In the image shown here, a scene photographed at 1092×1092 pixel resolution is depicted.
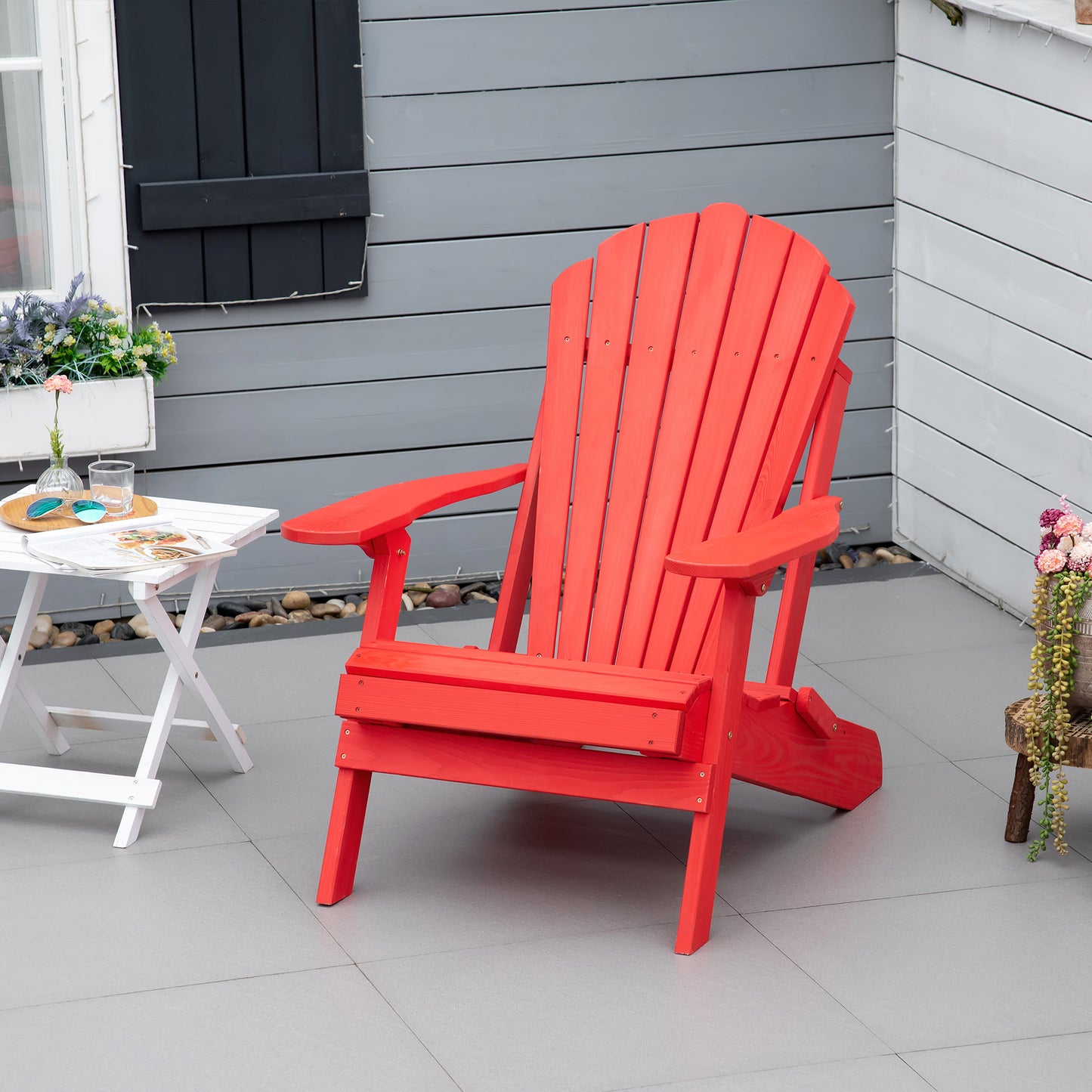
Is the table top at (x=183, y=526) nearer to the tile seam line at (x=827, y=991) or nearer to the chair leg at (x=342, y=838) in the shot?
the chair leg at (x=342, y=838)

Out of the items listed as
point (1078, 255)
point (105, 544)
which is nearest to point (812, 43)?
point (1078, 255)

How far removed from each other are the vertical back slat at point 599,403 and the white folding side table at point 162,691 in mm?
545

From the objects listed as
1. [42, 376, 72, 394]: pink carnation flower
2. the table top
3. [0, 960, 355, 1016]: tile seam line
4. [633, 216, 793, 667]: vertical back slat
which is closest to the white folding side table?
the table top

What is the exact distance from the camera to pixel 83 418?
3.74 m

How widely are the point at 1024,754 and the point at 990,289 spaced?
1.51 meters

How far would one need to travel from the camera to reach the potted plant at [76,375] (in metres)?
3.70

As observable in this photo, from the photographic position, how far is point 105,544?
2.90m

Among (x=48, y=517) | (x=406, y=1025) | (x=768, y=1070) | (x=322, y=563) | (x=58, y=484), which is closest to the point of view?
(x=768, y=1070)

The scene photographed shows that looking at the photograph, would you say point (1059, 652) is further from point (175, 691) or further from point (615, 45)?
point (615, 45)

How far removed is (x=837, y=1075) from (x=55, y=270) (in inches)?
101

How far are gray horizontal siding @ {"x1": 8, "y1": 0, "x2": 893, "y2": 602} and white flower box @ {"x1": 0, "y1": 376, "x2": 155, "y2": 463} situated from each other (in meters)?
0.17

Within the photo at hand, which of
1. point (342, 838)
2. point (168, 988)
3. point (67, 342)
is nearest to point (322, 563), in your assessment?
point (67, 342)

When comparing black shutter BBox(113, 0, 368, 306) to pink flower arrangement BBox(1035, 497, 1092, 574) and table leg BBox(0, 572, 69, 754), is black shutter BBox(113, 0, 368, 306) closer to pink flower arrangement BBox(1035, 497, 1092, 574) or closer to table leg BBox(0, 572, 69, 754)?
table leg BBox(0, 572, 69, 754)

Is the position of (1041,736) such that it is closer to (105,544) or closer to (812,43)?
(105,544)
